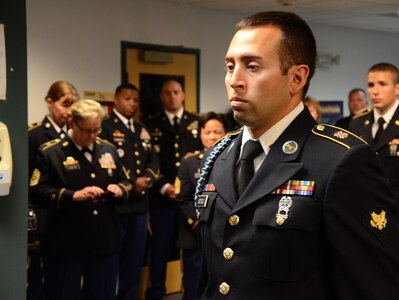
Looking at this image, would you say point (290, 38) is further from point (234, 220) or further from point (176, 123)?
point (176, 123)

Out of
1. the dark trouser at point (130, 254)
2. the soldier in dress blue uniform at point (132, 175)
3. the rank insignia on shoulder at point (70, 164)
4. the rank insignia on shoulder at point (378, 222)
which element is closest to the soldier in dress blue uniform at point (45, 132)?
the soldier in dress blue uniform at point (132, 175)

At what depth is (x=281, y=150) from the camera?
5.13ft

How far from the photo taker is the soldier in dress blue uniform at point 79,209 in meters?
3.45

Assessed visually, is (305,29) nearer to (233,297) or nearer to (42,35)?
(233,297)

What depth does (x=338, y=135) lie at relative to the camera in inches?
61.3

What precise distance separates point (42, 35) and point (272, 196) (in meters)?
3.84

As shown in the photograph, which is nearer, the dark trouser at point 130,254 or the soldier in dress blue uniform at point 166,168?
the dark trouser at point 130,254

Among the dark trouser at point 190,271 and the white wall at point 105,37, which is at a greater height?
the white wall at point 105,37

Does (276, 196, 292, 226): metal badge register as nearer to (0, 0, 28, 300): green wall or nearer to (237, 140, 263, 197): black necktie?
(237, 140, 263, 197): black necktie

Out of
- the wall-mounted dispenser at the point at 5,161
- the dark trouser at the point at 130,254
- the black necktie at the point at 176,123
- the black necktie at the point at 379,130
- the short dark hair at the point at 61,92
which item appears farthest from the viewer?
the black necktie at the point at 176,123

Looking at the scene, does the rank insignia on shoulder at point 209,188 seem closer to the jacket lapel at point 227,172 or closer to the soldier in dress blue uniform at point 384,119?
the jacket lapel at point 227,172

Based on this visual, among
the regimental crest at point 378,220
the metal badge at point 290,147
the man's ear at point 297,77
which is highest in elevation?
the man's ear at point 297,77

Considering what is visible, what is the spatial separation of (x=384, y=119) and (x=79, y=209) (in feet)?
Result: 6.94

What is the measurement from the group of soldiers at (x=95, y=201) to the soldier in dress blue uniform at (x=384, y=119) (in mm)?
1553
